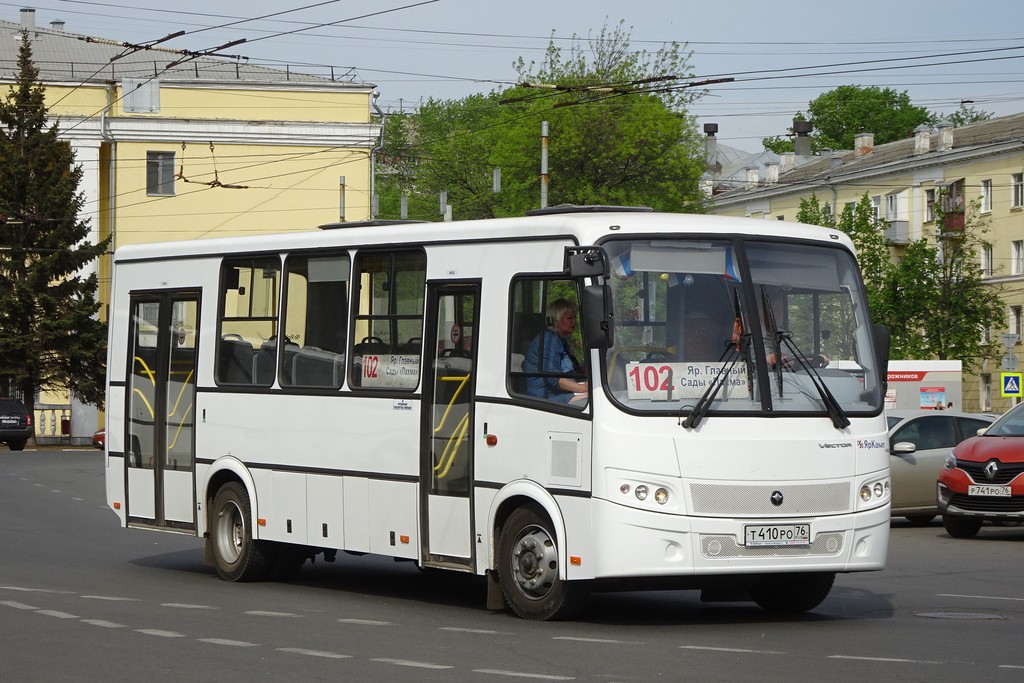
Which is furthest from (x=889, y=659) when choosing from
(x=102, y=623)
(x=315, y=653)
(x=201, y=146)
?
(x=201, y=146)

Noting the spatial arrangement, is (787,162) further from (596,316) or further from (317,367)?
(596,316)

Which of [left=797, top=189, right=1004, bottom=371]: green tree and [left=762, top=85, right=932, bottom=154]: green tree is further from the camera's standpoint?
[left=762, top=85, right=932, bottom=154]: green tree

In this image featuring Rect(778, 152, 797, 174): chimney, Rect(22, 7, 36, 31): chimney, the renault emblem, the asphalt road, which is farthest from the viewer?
Rect(778, 152, 797, 174): chimney

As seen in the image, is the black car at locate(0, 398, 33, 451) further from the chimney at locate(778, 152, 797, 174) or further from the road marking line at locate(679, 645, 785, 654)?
the chimney at locate(778, 152, 797, 174)

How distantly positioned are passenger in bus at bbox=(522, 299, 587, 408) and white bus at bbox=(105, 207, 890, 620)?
0.02 meters

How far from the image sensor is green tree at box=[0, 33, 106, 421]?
5531 centimetres

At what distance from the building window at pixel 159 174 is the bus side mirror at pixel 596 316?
53075mm

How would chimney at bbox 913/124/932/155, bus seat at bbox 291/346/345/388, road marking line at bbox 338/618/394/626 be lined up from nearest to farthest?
road marking line at bbox 338/618/394/626, bus seat at bbox 291/346/345/388, chimney at bbox 913/124/932/155

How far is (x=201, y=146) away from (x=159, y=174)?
71.8 inches

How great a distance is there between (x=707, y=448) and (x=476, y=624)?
199 centimetres

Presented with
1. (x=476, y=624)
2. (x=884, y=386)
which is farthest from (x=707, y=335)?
(x=476, y=624)

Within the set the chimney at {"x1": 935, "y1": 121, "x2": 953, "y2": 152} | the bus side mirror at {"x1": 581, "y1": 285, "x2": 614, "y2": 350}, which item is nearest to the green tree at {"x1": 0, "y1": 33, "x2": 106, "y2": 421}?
the chimney at {"x1": 935, "y1": 121, "x2": 953, "y2": 152}

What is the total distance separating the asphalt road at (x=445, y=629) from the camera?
9367mm

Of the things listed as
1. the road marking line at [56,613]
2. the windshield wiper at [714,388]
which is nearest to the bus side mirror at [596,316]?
the windshield wiper at [714,388]
